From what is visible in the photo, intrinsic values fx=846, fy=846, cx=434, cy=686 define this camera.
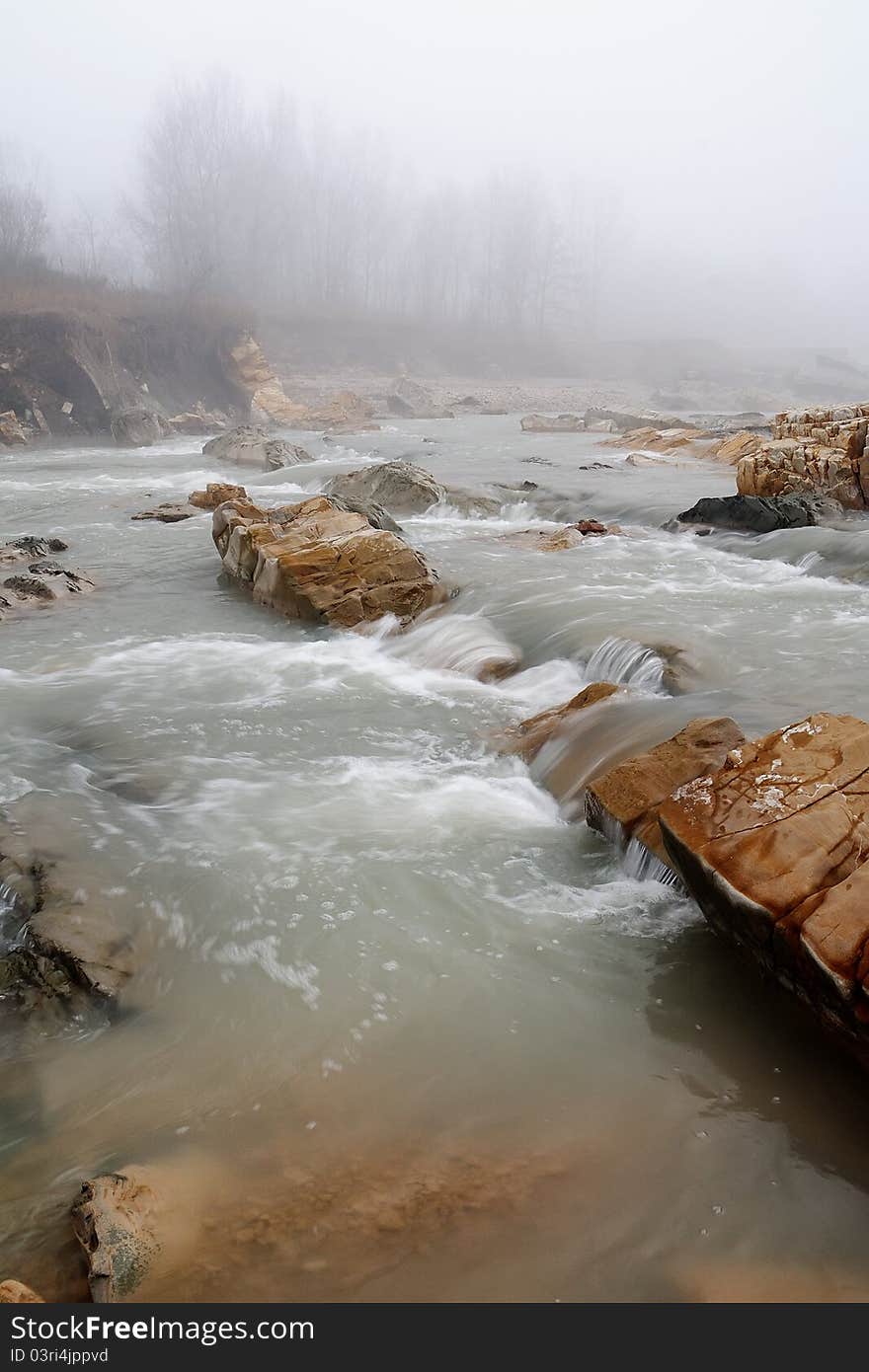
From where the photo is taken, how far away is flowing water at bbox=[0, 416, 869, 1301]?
241 centimetres

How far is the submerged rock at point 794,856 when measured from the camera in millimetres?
2818

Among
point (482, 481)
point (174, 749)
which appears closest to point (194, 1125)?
point (174, 749)

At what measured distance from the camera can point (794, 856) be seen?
123 inches

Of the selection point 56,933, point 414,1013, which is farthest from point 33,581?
point 414,1013

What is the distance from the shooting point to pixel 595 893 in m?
4.10

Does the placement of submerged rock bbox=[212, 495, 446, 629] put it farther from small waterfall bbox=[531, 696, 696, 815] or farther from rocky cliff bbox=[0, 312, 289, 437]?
rocky cliff bbox=[0, 312, 289, 437]

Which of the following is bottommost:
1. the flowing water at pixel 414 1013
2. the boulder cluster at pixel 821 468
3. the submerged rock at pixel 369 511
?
the flowing water at pixel 414 1013

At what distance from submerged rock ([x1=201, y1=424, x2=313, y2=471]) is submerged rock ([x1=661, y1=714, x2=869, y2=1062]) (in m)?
19.5

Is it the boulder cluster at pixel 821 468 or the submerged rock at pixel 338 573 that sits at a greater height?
the boulder cluster at pixel 821 468

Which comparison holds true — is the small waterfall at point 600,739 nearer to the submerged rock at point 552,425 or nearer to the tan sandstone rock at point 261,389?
the submerged rock at point 552,425

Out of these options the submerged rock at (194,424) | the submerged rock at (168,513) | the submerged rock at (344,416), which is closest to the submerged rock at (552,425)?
the submerged rock at (344,416)

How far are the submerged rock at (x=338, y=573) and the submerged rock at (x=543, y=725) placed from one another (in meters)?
3.02

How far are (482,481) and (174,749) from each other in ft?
42.6

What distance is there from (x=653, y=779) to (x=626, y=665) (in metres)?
2.81
